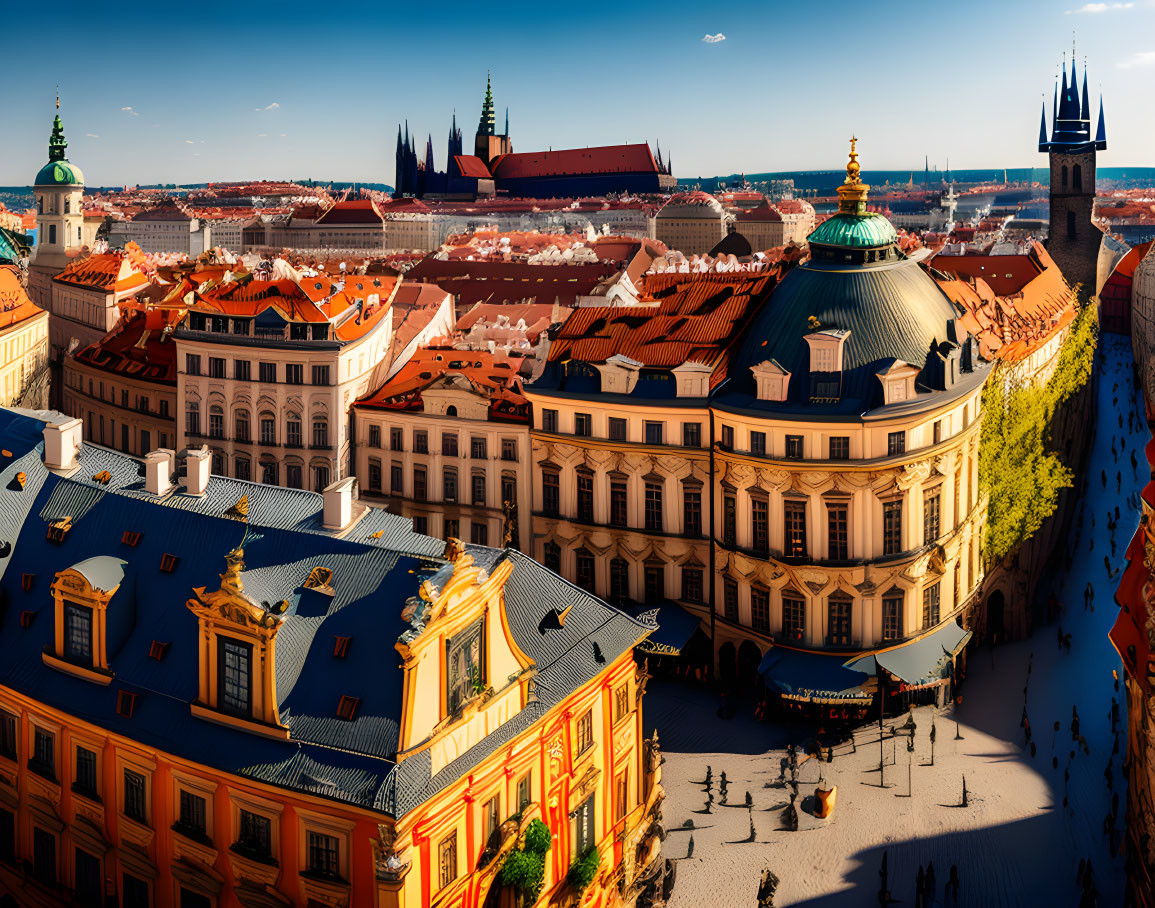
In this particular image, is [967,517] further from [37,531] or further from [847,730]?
[37,531]

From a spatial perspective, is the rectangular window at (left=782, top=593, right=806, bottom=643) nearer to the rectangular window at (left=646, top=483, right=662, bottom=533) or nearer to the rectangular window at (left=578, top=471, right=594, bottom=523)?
the rectangular window at (left=646, top=483, right=662, bottom=533)

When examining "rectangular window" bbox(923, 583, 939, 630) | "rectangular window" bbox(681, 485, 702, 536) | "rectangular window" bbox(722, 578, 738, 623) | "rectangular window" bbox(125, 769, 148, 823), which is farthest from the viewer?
"rectangular window" bbox(681, 485, 702, 536)

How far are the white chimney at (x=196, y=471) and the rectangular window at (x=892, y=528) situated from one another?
3256cm

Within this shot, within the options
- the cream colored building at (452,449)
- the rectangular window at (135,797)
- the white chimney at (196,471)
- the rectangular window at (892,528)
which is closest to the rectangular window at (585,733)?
the rectangular window at (135,797)

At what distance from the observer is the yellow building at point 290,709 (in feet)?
128

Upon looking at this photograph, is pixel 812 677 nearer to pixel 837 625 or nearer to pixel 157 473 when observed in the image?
pixel 837 625

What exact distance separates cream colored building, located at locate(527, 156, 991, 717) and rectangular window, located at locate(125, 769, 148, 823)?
32609mm

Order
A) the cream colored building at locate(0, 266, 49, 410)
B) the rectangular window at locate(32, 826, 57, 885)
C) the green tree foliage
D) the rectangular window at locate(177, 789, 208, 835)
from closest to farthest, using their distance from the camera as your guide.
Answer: the rectangular window at locate(177, 789, 208, 835) < the rectangular window at locate(32, 826, 57, 885) < the green tree foliage < the cream colored building at locate(0, 266, 49, 410)

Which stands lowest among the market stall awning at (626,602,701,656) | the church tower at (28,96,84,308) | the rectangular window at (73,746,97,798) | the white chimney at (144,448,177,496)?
the market stall awning at (626,602,701,656)

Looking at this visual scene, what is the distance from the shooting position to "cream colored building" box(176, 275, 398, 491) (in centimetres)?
8375

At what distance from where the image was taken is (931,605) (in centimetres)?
7025

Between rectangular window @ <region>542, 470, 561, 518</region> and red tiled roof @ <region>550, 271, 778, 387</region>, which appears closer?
red tiled roof @ <region>550, 271, 778, 387</region>

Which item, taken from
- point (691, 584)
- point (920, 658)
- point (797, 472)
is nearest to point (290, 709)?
point (797, 472)

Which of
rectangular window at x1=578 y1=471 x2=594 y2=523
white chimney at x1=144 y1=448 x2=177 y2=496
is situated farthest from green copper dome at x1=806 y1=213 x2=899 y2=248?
white chimney at x1=144 y1=448 x2=177 y2=496
